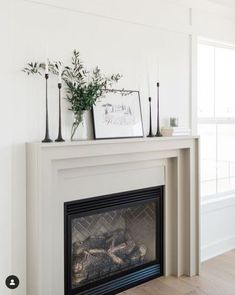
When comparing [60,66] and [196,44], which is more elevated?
[196,44]

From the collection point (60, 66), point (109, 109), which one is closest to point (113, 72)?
point (109, 109)

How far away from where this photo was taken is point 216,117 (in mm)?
3641

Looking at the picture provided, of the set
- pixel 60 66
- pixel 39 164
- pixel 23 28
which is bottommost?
pixel 39 164

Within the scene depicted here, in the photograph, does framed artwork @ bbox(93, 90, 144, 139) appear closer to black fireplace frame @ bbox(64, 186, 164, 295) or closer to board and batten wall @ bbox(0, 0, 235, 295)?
board and batten wall @ bbox(0, 0, 235, 295)

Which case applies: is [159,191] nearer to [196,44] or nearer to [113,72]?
[113,72]

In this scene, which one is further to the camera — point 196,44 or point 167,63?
point 196,44

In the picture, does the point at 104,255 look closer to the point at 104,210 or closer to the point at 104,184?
the point at 104,210

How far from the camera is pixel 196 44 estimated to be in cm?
324

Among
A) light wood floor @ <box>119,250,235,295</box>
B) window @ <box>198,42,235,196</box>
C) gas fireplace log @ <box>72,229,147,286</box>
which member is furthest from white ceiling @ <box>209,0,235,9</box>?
light wood floor @ <box>119,250,235,295</box>

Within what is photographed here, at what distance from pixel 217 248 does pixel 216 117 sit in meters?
1.41

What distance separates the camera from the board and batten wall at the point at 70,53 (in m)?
2.19

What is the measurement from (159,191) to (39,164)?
1235mm

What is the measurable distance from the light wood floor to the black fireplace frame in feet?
0.25
